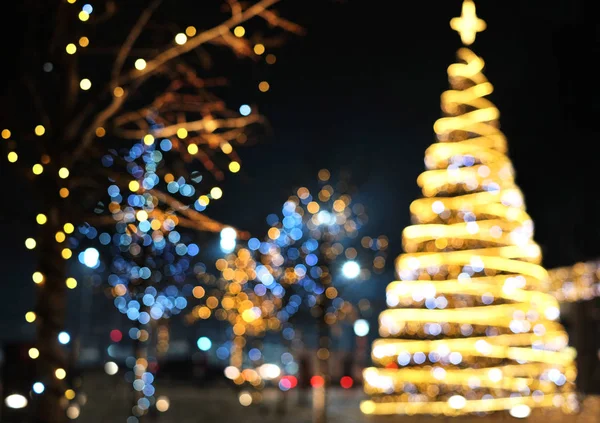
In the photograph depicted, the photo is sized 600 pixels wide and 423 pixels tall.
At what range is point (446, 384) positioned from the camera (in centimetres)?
2555

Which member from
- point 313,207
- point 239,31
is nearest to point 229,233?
point 239,31

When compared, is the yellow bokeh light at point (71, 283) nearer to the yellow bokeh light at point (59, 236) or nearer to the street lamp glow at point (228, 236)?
the yellow bokeh light at point (59, 236)

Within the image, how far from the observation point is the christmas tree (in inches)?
1007

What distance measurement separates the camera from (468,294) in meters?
25.9

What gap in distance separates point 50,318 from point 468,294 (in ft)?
57.3

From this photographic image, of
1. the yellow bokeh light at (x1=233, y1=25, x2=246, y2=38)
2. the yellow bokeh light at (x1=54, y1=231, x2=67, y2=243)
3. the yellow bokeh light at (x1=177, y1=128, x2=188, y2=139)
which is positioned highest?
the yellow bokeh light at (x1=233, y1=25, x2=246, y2=38)

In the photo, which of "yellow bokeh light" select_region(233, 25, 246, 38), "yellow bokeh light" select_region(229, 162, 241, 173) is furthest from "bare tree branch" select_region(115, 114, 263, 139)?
"yellow bokeh light" select_region(233, 25, 246, 38)

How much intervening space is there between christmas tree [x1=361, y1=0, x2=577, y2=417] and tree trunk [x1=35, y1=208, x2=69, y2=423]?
16.7 m

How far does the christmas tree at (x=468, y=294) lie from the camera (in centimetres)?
2558

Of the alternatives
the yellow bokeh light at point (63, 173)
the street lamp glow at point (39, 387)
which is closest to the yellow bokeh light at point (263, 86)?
the yellow bokeh light at point (63, 173)

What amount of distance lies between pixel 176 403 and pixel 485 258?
1193 cm

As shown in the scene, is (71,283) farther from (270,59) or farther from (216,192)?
(270,59)

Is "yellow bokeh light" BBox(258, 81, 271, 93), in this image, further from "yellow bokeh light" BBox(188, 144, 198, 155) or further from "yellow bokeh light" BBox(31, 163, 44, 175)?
"yellow bokeh light" BBox(31, 163, 44, 175)

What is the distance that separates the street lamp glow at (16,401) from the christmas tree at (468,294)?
14.0m
